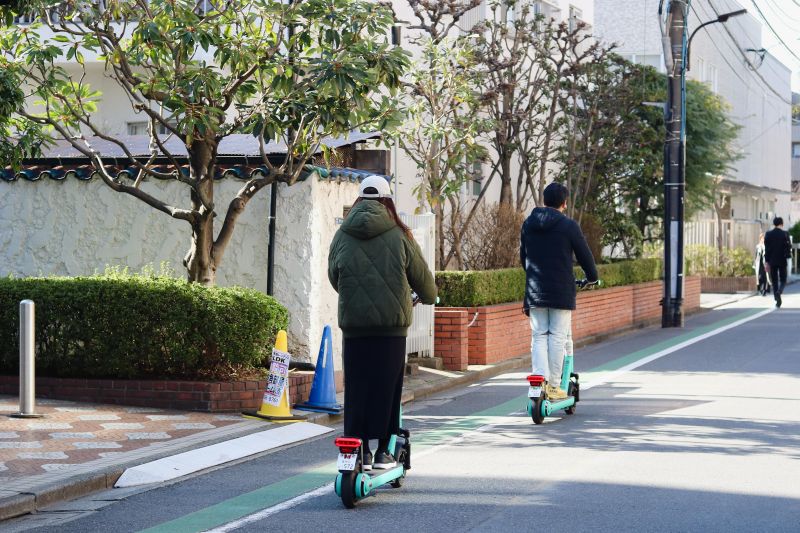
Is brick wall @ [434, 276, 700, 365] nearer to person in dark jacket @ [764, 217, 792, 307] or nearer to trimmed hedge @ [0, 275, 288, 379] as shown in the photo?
trimmed hedge @ [0, 275, 288, 379]

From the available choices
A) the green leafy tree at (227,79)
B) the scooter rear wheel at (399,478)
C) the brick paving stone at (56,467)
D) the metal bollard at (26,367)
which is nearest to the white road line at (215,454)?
the brick paving stone at (56,467)

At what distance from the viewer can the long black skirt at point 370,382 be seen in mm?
7902

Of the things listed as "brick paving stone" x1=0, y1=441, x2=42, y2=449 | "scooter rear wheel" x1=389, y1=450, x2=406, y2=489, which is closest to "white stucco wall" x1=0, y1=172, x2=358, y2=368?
"brick paving stone" x1=0, y1=441, x2=42, y2=449

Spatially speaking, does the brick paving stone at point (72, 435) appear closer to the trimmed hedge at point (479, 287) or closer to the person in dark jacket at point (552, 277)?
the person in dark jacket at point (552, 277)

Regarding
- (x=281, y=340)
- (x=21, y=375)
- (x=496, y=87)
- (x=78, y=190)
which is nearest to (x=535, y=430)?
(x=281, y=340)

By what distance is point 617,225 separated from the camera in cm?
2891

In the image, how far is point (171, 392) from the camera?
472 inches

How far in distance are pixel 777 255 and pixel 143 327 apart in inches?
802

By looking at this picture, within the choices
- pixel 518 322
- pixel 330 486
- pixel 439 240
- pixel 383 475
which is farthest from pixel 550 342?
pixel 439 240

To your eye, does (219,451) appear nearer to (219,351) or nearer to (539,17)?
(219,351)

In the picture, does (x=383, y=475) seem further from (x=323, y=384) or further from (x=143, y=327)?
Result: (x=143, y=327)

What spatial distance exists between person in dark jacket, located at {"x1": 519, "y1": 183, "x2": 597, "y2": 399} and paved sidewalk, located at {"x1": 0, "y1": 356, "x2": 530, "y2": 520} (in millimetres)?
2210

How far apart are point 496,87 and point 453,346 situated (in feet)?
21.6

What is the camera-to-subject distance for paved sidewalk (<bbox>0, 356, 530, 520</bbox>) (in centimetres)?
836
